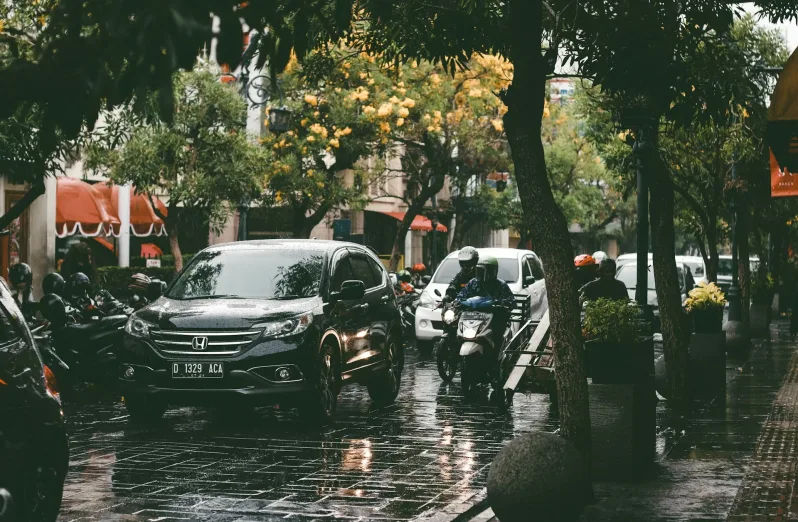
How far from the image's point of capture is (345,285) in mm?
13188

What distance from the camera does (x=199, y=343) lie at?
479 inches

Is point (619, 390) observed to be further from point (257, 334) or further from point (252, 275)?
point (252, 275)

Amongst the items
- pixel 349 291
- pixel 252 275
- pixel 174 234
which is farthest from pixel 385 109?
pixel 349 291

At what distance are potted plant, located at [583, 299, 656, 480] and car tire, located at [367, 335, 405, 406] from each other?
186 inches

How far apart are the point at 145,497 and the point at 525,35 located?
4007mm

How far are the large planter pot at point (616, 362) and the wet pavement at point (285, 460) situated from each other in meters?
1.17

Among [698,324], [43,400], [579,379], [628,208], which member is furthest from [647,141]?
[628,208]

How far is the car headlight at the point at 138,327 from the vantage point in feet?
40.8

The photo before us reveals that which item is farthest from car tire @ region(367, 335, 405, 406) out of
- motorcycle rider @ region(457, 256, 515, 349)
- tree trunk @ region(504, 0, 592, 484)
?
tree trunk @ region(504, 0, 592, 484)

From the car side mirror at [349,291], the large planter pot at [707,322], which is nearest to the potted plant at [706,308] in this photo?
the large planter pot at [707,322]

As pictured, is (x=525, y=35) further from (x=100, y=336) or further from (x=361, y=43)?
(x=100, y=336)

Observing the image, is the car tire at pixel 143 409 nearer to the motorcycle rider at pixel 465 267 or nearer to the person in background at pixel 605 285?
the person in background at pixel 605 285

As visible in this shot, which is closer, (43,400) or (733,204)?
(43,400)

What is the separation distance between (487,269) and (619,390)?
621cm
